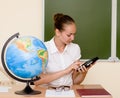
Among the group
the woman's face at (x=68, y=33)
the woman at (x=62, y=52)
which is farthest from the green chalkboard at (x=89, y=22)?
the woman's face at (x=68, y=33)

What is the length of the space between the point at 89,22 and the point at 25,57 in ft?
4.53

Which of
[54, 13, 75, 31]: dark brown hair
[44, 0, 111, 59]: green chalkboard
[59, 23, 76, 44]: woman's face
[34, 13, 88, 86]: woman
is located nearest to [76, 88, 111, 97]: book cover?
[34, 13, 88, 86]: woman

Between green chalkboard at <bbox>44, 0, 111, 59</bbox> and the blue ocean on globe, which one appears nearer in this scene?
the blue ocean on globe

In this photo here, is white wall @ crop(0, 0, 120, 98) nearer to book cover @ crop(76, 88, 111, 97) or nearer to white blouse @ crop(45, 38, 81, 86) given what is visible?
white blouse @ crop(45, 38, 81, 86)

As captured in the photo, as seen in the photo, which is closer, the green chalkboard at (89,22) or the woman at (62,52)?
the woman at (62,52)

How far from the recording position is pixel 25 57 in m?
1.83

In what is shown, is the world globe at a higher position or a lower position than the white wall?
lower

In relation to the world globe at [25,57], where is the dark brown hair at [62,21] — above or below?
above

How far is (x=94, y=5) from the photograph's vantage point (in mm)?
3039

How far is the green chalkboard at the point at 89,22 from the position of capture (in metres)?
3.02

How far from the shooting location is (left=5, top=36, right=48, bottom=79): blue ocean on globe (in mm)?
1842

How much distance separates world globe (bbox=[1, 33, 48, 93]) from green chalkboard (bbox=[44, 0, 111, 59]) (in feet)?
3.72

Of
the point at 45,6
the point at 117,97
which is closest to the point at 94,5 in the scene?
the point at 45,6

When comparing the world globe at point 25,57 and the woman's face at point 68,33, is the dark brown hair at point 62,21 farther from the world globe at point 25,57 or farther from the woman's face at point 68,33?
the world globe at point 25,57
